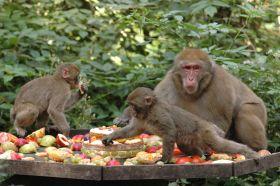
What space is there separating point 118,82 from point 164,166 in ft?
16.3

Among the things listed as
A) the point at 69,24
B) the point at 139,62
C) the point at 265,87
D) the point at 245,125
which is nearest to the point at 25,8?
the point at 69,24

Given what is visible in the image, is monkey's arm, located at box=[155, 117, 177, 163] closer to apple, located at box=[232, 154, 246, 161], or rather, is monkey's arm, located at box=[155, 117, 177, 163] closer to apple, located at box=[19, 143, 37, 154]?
A: apple, located at box=[232, 154, 246, 161]

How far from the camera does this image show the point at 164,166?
6.49m

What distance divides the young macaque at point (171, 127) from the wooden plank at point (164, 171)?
55cm

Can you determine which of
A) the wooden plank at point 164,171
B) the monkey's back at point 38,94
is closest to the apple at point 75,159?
the wooden plank at point 164,171

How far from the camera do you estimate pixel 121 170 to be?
641 cm

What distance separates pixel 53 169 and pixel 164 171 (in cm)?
103

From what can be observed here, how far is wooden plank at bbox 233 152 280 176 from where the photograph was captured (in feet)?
22.1

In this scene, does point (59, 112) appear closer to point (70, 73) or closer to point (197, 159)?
point (70, 73)

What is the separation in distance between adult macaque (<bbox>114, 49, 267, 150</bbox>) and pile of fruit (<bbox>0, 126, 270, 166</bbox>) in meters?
0.68

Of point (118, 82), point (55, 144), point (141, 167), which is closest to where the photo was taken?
point (141, 167)

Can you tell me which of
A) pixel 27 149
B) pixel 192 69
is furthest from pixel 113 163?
pixel 192 69

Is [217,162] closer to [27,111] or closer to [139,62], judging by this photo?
[27,111]

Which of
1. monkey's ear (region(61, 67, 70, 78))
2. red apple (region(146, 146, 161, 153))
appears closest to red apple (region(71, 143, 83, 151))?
red apple (region(146, 146, 161, 153))
